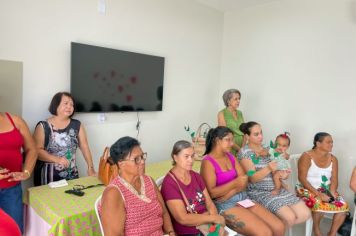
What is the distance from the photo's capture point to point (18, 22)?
240 cm

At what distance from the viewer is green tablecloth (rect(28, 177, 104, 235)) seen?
171 centimetres

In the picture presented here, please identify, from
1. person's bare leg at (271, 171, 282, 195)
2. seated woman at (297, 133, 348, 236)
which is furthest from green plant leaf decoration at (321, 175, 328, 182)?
person's bare leg at (271, 171, 282, 195)

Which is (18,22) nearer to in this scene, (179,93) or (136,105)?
(136,105)

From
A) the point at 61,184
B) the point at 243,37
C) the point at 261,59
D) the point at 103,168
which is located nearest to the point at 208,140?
the point at 103,168

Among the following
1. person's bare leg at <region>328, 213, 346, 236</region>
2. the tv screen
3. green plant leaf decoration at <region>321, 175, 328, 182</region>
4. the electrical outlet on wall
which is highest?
the electrical outlet on wall

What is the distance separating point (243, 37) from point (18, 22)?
296 cm

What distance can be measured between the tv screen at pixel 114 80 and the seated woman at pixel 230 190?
1.28m

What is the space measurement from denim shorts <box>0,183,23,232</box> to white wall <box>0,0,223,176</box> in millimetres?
849

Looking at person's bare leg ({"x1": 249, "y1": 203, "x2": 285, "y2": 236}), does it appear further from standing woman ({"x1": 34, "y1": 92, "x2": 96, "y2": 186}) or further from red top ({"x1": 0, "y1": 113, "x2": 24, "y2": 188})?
red top ({"x1": 0, "y1": 113, "x2": 24, "y2": 188})

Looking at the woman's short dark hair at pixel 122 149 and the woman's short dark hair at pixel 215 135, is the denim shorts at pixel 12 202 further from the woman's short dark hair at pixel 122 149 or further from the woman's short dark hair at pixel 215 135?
the woman's short dark hair at pixel 215 135

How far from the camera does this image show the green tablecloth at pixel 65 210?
5.59 feet

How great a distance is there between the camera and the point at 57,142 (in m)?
2.44

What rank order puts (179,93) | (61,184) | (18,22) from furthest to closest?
→ (179,93) < (18,22) < (61,184)

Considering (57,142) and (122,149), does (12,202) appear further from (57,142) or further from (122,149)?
(122,149)
